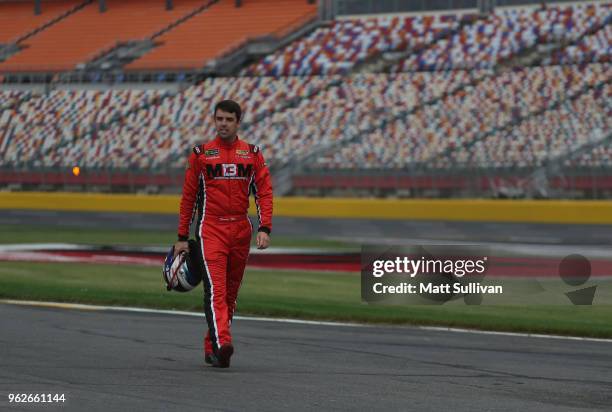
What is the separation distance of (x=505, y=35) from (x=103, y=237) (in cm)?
1710

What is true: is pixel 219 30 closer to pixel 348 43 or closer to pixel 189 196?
pixel 348 43

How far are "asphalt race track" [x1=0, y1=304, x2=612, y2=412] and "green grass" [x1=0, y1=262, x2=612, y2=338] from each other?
829 mm

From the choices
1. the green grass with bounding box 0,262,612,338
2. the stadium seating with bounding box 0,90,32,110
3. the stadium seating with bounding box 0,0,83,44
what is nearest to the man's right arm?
the green grass with bounding box 0,262,612,338

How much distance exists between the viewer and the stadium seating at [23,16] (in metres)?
50.8

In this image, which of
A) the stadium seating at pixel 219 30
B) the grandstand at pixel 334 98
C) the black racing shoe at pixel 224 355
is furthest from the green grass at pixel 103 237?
the stadium seating at pixel 219 30

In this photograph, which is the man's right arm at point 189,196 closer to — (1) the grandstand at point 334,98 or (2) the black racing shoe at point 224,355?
(2) the black racing shoe at point 224,355

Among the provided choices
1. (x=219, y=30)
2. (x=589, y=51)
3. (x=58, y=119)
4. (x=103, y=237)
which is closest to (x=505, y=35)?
(x=589, y=51)

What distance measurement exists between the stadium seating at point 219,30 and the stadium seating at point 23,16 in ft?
25.3

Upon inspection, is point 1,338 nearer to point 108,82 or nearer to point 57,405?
point 57,405

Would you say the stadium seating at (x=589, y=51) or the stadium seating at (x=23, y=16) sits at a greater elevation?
the stadium seating at (x=589, y=51)

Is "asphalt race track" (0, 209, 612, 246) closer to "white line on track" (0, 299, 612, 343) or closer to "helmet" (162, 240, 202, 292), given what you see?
"white line on track" (0, 299, 612, 343)

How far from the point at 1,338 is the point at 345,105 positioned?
90.1 ft

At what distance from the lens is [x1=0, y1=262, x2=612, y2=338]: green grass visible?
36.4 ft

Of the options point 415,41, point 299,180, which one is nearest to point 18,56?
point 415,41
